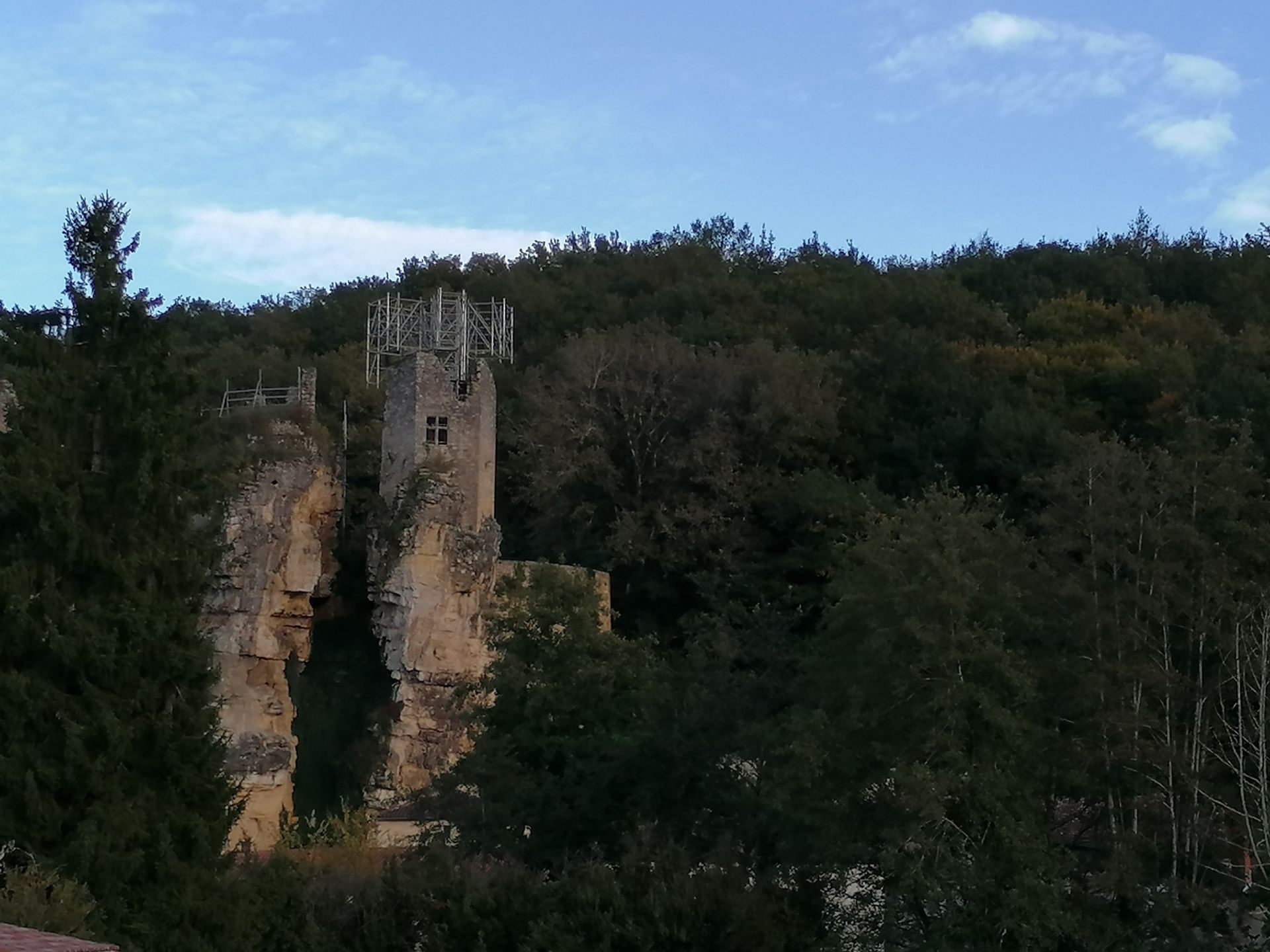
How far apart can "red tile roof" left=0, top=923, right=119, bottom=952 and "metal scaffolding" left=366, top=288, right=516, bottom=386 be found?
74.1 ft

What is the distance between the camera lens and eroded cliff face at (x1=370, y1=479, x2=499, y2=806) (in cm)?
2953

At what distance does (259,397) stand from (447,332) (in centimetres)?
480

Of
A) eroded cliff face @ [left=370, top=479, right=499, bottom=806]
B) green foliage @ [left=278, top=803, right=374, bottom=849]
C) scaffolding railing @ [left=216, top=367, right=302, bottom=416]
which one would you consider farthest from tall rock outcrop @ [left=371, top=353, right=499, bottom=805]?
scaffolding railing @ [left=216, top=367, right=302, bottom=416]

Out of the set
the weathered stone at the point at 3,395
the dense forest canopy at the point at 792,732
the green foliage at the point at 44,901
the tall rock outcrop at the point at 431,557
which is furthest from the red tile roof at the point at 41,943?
the tall rock outcrop at the point at 431,557

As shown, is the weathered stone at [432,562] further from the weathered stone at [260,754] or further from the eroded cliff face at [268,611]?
the weathered stone at [260,754]

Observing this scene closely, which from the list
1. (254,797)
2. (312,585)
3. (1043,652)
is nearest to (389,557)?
(312,585)

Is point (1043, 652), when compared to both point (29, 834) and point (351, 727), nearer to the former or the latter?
point (29, 834)

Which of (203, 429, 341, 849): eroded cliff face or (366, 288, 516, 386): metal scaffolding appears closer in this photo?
(203, 429, 341, 849): eroded cliff face

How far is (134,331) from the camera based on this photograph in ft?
51.5

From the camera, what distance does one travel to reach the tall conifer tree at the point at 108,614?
13.9 metres

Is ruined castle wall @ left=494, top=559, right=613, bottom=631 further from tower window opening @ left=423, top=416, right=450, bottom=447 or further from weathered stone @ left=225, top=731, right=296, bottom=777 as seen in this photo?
weathered stone @ left=225, top=731, right=296, bottom=777

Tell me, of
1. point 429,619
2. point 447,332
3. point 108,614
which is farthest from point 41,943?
point 447,332

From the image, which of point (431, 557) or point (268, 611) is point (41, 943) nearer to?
point (431, 557)

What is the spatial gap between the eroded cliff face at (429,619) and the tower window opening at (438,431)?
0.90 m
